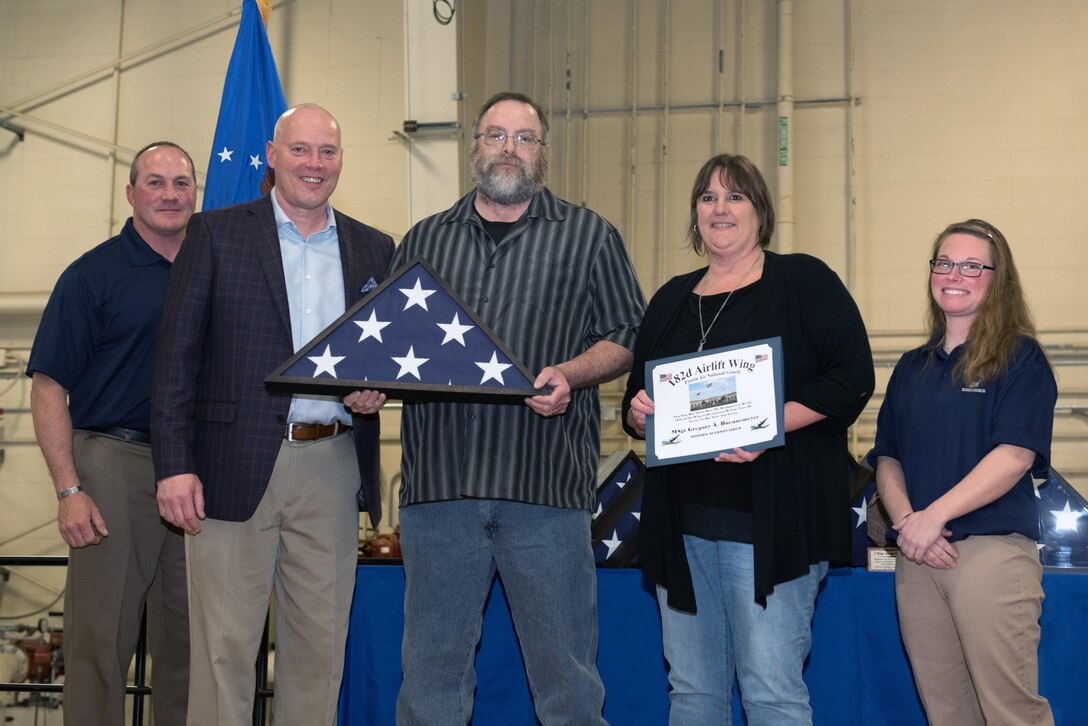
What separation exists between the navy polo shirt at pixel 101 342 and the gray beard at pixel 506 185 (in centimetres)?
113

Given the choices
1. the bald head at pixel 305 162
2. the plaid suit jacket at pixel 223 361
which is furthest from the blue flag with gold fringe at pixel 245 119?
the plaid suit jacket at pixel 223 361

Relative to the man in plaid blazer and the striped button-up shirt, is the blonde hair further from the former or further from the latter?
the man in plaid blazer

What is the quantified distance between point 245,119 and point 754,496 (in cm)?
321

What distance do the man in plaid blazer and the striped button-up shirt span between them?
8.2 inches

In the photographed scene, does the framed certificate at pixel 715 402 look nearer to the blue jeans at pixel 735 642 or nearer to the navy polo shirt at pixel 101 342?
the blue jeans at pixel 735 642

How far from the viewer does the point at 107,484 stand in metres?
2.99

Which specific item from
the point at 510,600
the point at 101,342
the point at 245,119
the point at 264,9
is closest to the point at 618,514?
the point at 510,600

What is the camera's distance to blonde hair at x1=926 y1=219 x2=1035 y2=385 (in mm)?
2438

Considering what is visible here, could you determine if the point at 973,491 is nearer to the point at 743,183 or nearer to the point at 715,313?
the point at 715,313

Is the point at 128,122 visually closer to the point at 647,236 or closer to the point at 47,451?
the point at 647,236

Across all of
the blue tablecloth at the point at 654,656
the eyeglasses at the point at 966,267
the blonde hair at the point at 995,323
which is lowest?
the blue tablecloth at the point at 654,656

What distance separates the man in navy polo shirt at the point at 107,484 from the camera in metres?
2.95

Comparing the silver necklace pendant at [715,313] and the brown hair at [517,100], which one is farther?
the brown hair at [517,100]

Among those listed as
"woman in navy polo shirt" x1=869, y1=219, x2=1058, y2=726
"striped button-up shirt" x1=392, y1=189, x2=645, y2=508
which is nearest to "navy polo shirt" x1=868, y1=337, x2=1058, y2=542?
"woman in navy polo shirt" x1=869, y1=219, x2=1058, y2=726
